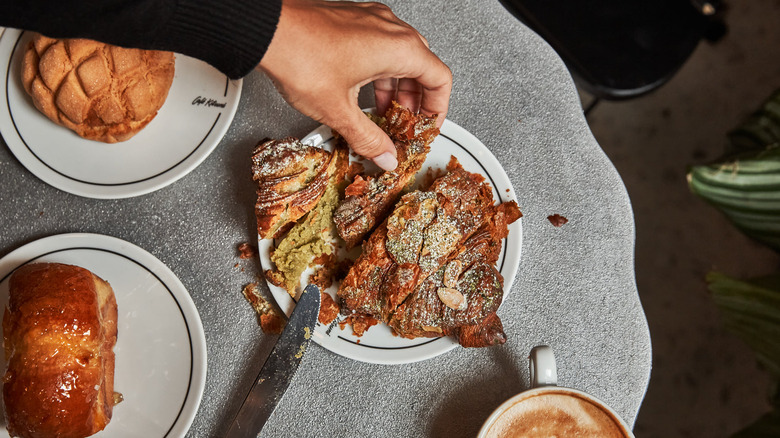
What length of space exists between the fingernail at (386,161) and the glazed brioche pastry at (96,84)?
611 mm

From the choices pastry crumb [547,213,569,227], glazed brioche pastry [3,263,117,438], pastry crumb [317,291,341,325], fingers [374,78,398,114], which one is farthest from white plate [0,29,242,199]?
pastry crumb [547,213,569,227]

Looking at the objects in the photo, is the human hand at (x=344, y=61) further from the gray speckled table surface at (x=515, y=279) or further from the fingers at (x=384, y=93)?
the gray speckled table surface at (x=515, y=279)

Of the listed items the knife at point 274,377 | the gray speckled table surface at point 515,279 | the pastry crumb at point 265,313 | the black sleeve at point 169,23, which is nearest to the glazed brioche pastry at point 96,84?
the gray speckled table surface at point 515,279

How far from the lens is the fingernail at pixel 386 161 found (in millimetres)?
1388

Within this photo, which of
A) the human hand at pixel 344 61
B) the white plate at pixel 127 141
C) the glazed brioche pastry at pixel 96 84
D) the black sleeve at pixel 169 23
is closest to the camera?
the black sleeve at pixel 169 23

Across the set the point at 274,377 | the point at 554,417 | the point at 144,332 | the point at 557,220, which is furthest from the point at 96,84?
the point at 554,417

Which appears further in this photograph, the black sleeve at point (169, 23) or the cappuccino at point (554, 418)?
the cappuccino at point (554, 418)

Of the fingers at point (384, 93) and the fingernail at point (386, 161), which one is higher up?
the fingers at point (384, 93)

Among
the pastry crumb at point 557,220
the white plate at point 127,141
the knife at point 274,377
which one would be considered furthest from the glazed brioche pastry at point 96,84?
the pastry crumb at point 557,220

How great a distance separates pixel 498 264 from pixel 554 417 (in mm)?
396

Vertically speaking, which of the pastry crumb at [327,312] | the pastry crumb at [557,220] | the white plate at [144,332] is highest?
the pastry crumb at [557,220]

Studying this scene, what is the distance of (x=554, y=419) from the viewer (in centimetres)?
133

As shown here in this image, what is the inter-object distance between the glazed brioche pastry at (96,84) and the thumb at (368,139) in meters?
0.54

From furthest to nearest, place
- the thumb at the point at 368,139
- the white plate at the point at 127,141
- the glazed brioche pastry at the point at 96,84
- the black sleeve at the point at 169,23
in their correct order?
the white plate at the point at 127,141, the glazed brioche pastry at the point at 96,84, the thumb at the point at 368,139, the black sleeve at the point at 169,23
